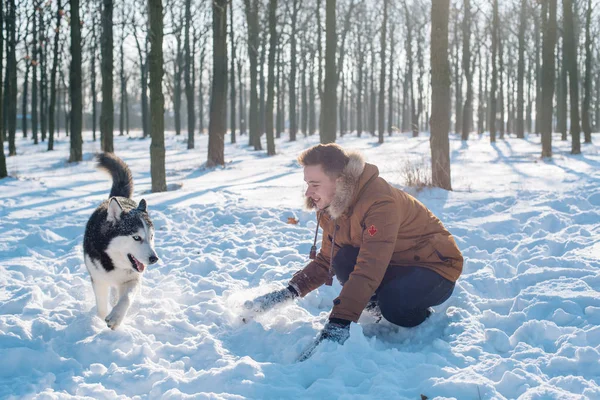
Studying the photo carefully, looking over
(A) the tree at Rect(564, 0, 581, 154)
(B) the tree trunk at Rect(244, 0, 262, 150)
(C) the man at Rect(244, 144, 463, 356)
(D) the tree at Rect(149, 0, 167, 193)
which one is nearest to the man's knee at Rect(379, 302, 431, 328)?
(C) the man at Rect(244, 144, 463, 356)

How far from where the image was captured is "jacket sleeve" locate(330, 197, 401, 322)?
10.5 feet

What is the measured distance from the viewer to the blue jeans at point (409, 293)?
3471 mm

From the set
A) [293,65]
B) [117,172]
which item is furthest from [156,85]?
[293,65]

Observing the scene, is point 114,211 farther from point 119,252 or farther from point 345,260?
point 345,260

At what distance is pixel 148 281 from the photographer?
502 centimetres

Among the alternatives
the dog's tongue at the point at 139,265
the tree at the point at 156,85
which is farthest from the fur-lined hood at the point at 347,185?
the tree at the point at 156,85

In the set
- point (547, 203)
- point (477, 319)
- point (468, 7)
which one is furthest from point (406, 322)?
point (468, 7)

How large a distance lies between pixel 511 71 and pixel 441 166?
3601cm

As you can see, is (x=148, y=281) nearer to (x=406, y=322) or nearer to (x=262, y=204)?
(x=406, y=322)

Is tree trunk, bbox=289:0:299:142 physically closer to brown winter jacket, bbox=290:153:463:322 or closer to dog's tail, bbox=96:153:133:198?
dog's tail, bbox=96:153:133:198

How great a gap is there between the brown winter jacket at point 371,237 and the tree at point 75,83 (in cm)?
1335

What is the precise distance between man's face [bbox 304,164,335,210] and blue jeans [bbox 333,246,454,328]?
0.76 metres

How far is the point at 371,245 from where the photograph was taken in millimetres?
3262

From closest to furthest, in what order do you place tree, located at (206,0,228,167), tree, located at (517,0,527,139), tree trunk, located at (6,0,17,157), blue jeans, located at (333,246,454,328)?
blue jeans, located at (333,246,454,328), tree, located at (206,0,228,167), tree trunk, located at (6,0,17,157), tree, located at (517,0,527,139)
